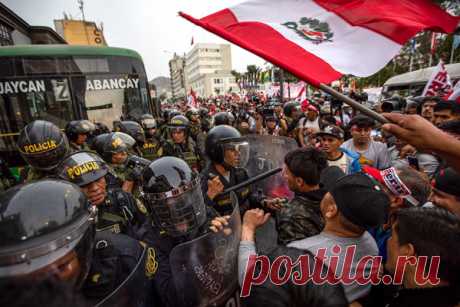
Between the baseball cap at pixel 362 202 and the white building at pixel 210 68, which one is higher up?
the white building at pixel 210 68

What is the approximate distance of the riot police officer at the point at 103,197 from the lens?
77.6 inches

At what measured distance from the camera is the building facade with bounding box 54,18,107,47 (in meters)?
35.3

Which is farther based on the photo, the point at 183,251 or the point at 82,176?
the point at 82,176

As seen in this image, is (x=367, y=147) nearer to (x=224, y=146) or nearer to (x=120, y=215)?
(x=224, y=146)

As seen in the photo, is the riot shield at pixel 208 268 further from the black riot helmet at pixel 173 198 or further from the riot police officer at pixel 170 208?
the black riot helmet at pixel 173 198

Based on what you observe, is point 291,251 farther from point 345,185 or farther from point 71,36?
point 71,36

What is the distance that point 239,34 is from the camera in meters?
1.68

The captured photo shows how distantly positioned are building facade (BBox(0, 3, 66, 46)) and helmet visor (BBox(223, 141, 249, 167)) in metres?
19.9

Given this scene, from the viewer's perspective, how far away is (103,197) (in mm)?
2086

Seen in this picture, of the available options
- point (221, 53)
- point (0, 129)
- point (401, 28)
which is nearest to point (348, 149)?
point (401, 28)

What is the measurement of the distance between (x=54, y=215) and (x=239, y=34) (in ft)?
4.66

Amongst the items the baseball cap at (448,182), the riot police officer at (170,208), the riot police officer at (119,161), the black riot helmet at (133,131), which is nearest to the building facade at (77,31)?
the black riot helmet at (133,131)

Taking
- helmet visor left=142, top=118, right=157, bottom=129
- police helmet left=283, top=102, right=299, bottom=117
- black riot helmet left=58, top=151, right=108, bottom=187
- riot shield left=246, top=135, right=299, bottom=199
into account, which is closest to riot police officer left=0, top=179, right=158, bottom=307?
black riot helmet left=58, top=151, right=108, bottom=187

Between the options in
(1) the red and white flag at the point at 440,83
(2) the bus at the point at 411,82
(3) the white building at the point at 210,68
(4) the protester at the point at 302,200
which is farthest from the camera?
(3) the white building at the point at 210,68
